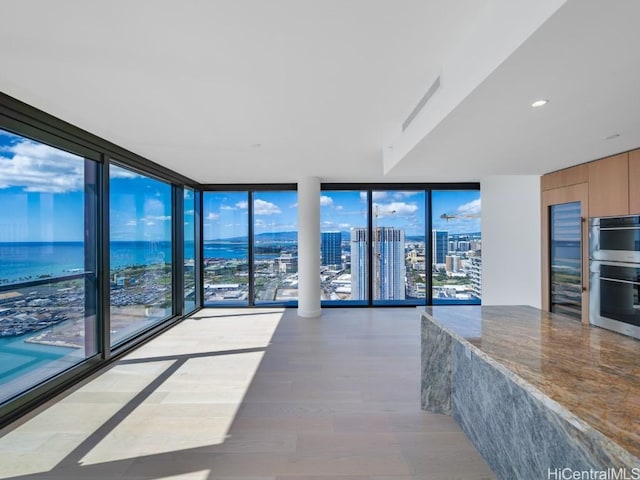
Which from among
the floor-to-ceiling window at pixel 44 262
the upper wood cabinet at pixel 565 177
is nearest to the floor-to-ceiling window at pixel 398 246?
the upper wood cabinet at pixel 565 177

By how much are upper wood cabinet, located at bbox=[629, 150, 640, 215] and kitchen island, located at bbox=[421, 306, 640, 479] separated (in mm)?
1331

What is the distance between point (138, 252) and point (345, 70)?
12.6ft

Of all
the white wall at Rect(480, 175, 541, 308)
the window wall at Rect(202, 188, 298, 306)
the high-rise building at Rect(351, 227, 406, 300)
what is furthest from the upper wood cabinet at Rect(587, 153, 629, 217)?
the window wall at Rect(202, 188, 298, 306)

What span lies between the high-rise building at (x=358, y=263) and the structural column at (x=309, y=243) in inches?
37.0

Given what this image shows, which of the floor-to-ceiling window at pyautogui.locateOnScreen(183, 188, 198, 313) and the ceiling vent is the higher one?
the ceiling vent

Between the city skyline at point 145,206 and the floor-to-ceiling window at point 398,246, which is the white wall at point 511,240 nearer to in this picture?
the city skyline at point 145,206

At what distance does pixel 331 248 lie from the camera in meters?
6.29

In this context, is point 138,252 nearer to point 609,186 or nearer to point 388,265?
point 388,265

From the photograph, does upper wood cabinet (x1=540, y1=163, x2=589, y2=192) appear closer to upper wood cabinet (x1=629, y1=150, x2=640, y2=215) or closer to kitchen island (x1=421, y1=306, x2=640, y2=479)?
upper wood cabinet (x1=629, y1=150, x2=640, y2=215)

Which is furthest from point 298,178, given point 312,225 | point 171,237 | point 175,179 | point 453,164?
point 453,164

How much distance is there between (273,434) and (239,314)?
364 centimetres

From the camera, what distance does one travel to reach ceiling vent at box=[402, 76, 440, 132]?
2.08 m

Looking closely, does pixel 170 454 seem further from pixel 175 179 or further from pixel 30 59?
pixel 175 179

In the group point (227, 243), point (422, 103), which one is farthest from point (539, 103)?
point (227, 243)
